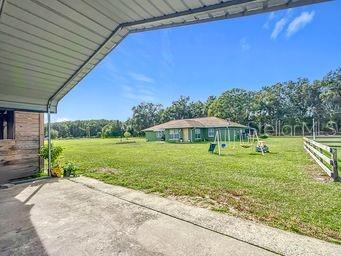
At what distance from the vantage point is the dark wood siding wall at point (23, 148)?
294 inches

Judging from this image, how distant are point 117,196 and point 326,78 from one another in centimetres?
6037

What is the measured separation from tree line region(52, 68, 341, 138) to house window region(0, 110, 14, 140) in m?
48.0

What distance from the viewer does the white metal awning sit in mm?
3650

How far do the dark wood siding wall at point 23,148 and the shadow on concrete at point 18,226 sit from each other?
1448 millimetres

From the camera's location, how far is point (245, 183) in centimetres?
682

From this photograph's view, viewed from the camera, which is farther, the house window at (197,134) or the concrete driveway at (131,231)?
the house window at (197,134)

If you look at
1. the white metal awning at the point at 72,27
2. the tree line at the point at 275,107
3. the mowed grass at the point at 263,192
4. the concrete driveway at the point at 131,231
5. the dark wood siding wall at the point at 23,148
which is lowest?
the mowed grass at the point at 263,192

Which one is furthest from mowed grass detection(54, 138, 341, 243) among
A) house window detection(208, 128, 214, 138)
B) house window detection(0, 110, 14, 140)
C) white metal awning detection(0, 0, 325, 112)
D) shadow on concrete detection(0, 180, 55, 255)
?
house window detection(208, 128, 214, 138)

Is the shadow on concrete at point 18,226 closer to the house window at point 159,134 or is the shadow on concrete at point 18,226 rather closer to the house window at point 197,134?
the house window at point 197,134

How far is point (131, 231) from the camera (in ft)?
11.8

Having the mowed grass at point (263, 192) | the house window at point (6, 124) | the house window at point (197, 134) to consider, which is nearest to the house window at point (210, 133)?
the house window at point (197, 134)

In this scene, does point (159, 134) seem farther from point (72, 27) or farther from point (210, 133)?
point (72, 27)

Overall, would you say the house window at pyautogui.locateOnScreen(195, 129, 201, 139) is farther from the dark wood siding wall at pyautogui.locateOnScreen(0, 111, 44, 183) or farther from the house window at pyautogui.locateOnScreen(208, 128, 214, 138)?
the dark wood siding wall at pyautogui.locateOnScreen(0, 111, 44, 183)

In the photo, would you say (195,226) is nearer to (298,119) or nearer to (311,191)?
(311,191)
